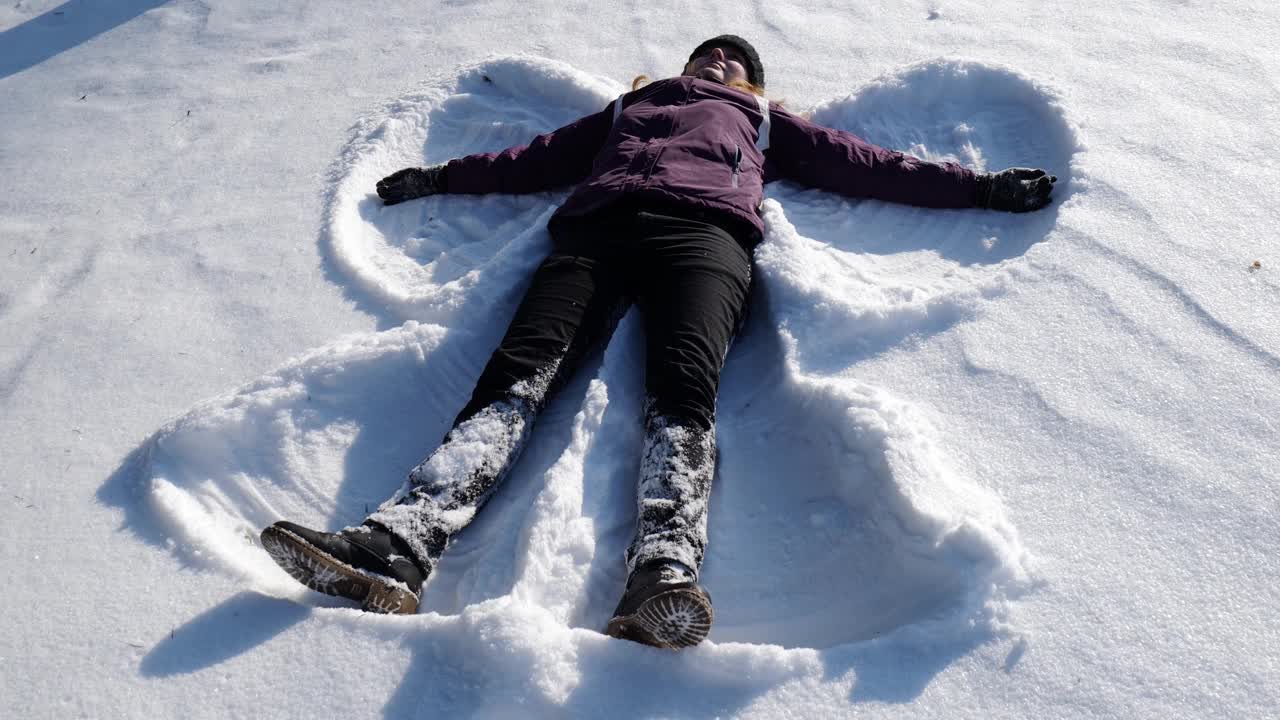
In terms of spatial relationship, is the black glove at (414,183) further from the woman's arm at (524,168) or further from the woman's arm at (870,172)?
the woman's arm at (870,172)

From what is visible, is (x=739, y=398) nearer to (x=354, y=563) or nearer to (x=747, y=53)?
(x=354, y=563)

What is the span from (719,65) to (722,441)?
5.30 ft

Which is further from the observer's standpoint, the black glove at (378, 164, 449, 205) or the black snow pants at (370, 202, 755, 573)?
the black glove at (378, 164, 449, 205)

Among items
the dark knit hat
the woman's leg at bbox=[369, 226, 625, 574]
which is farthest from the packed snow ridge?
the dark knit hat

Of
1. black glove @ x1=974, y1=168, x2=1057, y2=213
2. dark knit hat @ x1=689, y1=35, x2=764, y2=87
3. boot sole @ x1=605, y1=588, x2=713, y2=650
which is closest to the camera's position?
boot sole @ x1=605, y1=588, x2=713, y2=650

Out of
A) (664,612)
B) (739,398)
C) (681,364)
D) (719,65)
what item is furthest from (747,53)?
(664,612)

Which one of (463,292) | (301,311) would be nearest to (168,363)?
(301,311)

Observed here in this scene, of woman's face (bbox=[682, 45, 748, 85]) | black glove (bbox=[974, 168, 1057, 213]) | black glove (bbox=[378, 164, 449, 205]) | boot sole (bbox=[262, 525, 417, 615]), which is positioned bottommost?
boot sole (bbox=[262, 525, 417, 615])

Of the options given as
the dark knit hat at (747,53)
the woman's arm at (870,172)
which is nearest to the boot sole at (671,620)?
the woman's arm at (870,172)

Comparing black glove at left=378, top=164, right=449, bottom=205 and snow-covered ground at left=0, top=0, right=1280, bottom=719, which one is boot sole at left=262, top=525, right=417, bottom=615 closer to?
snow-covered ground at left=0, top=0, right=1280, bottom=719

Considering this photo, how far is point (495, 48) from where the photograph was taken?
3.71 m

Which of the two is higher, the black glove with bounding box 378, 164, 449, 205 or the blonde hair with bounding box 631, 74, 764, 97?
the blonde hair with bounding box 631, 74, 764, 97

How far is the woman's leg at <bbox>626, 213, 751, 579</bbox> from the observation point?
70.2 inches

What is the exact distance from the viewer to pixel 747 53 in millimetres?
3236
